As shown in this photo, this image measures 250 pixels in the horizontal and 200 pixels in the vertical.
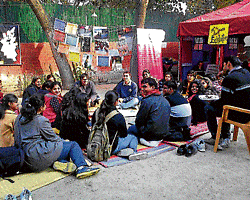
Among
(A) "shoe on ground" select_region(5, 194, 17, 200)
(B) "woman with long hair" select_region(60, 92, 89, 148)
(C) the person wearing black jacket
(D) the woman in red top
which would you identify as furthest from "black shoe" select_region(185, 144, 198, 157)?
(A) "shoe on ground" select_region(5, 194, 17, 200)

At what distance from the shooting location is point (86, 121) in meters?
4.14

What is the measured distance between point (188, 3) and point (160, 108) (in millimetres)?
13992

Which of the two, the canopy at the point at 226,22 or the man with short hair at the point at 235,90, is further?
the canopy at the point at 226,22

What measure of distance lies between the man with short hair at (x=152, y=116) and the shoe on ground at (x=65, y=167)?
1439mm

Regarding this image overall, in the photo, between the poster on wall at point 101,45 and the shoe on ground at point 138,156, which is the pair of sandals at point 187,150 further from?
the poster on wall at point 101,45

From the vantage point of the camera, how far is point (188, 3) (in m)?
16.5

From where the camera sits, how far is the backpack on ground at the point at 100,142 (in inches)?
151

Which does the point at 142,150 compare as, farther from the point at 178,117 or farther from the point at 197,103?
the point at 197,103

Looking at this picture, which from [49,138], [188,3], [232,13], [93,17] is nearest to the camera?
[49,138]

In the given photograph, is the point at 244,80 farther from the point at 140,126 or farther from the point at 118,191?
the point at 118,191

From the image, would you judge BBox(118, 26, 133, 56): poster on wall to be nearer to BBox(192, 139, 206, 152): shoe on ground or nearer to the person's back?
the person's back

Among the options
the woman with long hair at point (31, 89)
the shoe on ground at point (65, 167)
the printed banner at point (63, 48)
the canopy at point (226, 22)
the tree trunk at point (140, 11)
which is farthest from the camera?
the tree trunk at point (140, 11)

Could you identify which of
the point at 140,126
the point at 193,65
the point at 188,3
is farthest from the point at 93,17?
the point at 140,126

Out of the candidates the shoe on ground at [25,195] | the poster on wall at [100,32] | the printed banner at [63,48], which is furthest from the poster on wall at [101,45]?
the shoe on ground at [25,195]
